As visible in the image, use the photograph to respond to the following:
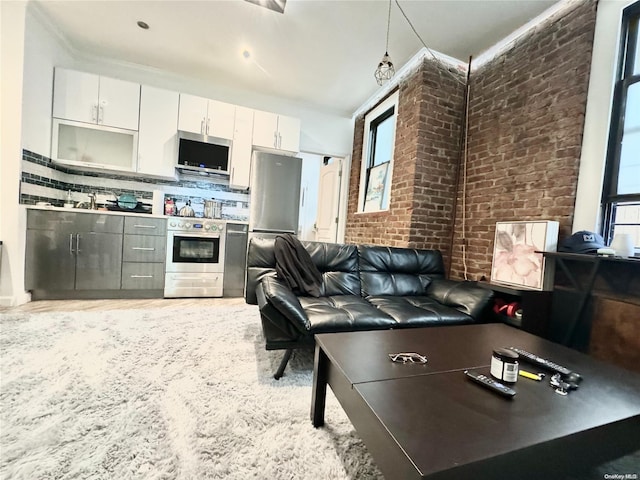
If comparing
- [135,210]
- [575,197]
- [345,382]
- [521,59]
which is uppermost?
[521,59]

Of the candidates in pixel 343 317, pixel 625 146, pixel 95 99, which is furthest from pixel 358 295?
pixel 95 99

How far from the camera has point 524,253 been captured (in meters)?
2.42

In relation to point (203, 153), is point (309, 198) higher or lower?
lower

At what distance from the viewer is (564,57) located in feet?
7.64

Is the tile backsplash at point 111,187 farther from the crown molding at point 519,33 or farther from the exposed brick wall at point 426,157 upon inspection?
the crown molding at point 519,33

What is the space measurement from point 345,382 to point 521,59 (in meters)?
3.38

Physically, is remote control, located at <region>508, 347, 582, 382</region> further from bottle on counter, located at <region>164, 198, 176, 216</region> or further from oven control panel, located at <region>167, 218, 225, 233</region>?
bottle on counter, located at <region>164, 198, 176, 216</region>

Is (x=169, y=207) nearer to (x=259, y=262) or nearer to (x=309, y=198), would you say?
(x=259, y=262)

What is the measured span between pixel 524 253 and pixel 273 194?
2.96 m

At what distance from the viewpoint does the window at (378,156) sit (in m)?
3.81

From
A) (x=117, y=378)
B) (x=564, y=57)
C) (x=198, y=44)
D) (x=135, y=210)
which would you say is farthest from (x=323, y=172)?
(x=117, y=378)

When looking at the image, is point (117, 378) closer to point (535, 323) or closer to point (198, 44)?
point (535, 323)

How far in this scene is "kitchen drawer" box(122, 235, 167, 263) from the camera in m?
3.26

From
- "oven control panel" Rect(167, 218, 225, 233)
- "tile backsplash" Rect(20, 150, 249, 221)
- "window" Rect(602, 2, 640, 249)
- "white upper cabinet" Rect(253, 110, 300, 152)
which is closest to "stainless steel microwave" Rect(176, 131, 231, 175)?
"tile backsplash" Rect(20, 150, 249, 221)
